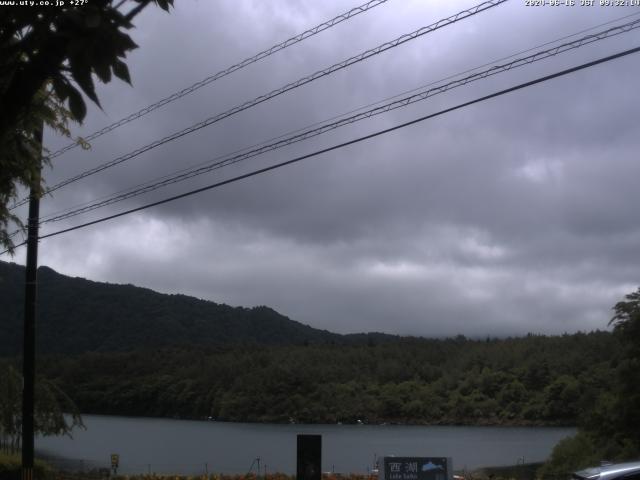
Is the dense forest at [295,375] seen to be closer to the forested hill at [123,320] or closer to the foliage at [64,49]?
the forested hill at [123,320]

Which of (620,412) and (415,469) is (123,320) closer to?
(620,412)

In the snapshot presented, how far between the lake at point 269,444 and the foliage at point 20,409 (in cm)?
480

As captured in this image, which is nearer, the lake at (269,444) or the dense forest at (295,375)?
the lake at (269,444)

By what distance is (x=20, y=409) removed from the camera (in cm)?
2561

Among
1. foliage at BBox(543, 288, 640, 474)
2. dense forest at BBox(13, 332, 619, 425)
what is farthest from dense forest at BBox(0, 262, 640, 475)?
foliage at BBox(543, 288, 640, 474)

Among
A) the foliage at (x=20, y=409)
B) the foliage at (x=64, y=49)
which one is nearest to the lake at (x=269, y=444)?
the foliage at (x=20, y=409)

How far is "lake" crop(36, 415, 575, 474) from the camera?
1735 inches

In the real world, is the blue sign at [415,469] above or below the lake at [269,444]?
above

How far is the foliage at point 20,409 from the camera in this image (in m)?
24.7

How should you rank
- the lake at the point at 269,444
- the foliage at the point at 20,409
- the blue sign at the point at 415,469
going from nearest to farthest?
the blue sign at the point at 415,469 < the foliage at the point at 20,409 < the lake at the point at 269,444

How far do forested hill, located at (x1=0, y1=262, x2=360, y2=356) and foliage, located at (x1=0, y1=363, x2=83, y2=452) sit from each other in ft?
73.6

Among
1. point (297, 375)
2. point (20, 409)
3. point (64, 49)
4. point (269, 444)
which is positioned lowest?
point (269, 444)

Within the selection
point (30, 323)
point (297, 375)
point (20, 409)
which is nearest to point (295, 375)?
point (297, 375)

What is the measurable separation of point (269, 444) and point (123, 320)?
54.2 m
